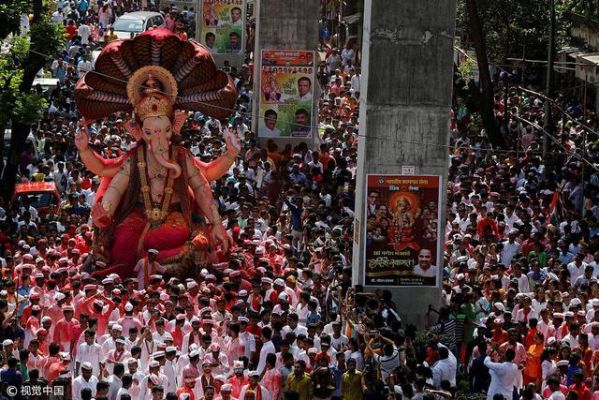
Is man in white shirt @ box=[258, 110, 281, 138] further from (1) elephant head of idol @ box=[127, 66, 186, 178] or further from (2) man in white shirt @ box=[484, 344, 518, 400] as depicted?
(2) man in white shirt @ box=[484, 344, 518, 400]

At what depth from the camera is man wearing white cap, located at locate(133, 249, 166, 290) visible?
27391mm

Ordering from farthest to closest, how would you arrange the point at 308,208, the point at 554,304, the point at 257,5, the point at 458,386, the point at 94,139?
the point at 257,5
the point at 94,139
the point at 308,208
the point at 554,304
the point at 458,386

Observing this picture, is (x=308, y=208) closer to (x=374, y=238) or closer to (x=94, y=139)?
(x=374, y=238)

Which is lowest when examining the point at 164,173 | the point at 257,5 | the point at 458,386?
the point at 458,386

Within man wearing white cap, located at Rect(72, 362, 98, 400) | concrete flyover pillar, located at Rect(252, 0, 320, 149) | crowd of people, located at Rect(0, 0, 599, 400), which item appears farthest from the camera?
concrete flyover pillar, located at Rect(252, 0, 320, 149)

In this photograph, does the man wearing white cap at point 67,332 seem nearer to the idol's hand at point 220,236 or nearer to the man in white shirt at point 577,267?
the idol's hand at point 220,236

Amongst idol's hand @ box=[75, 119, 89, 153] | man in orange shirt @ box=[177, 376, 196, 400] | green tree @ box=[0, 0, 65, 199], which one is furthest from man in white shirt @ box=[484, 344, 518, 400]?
green tree @ box=[0, 0, 65, 199]

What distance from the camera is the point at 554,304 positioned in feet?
82.8

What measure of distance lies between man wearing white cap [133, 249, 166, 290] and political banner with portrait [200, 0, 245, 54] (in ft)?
66.1

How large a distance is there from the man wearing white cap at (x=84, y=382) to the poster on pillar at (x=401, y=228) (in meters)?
6.12

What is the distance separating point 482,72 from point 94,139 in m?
7.94

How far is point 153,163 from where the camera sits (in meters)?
28.0

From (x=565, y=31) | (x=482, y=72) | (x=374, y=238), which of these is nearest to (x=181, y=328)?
(x=374, y=238)

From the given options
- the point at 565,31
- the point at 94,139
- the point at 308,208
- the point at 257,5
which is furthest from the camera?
the point at 565,31
